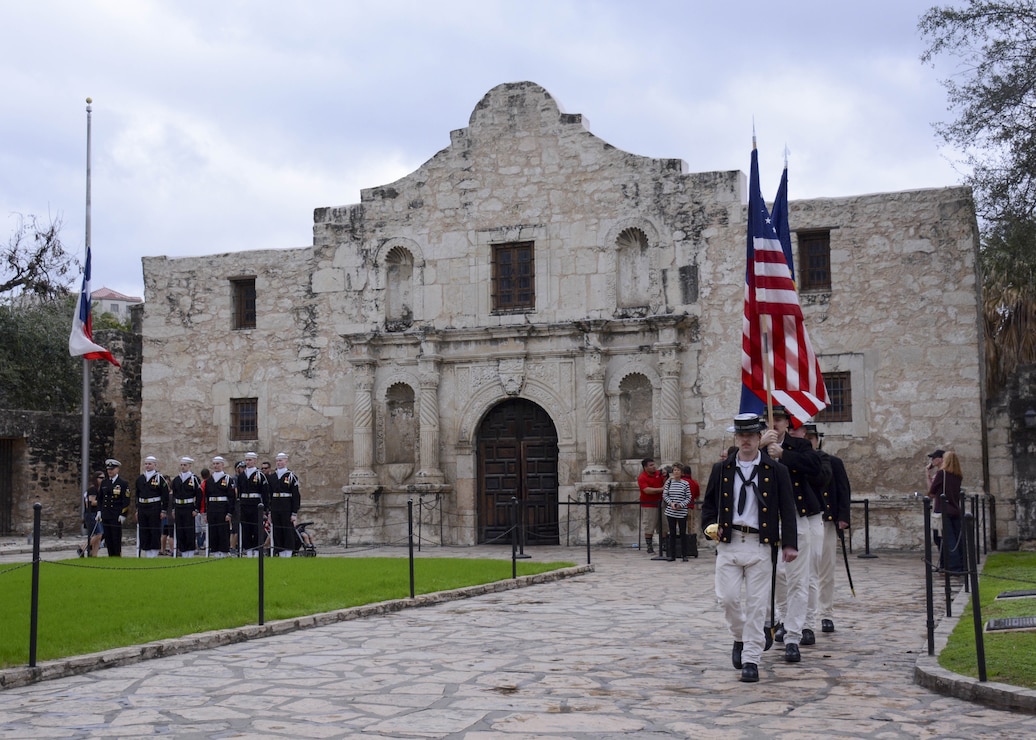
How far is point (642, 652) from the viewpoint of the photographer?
957 cm

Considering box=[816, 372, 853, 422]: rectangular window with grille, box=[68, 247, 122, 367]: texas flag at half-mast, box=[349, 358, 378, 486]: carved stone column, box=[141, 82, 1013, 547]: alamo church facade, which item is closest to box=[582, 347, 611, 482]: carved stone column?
box=[141, 82, 1013, 547]: alamo church facade

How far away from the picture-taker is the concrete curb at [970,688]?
276 inches

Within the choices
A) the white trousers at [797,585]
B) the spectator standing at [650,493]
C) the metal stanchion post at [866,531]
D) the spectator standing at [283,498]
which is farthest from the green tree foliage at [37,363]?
the white trousers at [797,585]

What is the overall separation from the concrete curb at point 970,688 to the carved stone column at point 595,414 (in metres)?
12.8

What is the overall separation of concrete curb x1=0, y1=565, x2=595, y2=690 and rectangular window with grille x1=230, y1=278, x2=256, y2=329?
11.9m

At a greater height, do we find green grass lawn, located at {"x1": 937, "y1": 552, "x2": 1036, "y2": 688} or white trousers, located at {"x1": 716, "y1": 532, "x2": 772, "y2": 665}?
white trousers, located at {"x1": 716, "y1": 532, "x2": 772, "y2": 665}

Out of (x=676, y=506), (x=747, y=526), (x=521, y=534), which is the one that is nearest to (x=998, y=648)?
(x=747, y=526)

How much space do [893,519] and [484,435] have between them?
24.0 ft

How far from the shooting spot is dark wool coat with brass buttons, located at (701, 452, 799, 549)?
8672 mm

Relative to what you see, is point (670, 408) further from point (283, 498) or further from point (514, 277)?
point (283, 498)

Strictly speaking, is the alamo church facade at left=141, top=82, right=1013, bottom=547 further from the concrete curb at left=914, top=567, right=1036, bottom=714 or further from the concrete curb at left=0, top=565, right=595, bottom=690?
the concrete curb at left=914, top=567, right=1036, bottom=714

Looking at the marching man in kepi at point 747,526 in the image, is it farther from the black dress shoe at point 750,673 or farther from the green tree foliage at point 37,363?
the green tree foliage at point 37,363

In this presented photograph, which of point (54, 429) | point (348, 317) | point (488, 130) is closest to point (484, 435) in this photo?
point (348, 317)

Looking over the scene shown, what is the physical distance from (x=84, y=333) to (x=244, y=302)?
3100mm
